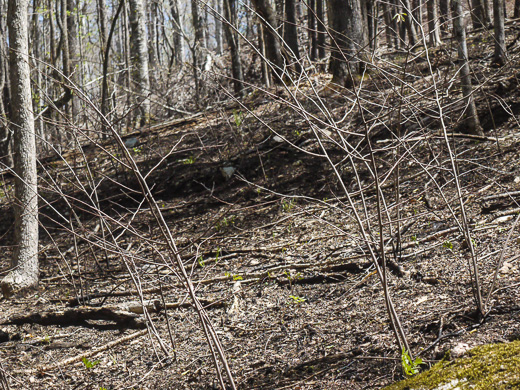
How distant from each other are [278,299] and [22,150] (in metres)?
3.38

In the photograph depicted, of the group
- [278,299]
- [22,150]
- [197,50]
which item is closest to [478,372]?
[278,299]

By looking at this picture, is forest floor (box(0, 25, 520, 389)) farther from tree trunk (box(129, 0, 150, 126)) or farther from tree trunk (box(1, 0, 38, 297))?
tree trunk (box(129, 0, 150, 126))

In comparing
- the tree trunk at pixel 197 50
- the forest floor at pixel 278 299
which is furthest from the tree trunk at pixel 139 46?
the forest floor at pixel 278 299

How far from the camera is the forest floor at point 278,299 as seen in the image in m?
2.70

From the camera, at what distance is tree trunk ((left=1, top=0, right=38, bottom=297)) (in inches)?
208

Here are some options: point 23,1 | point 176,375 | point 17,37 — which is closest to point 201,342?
point 176,375

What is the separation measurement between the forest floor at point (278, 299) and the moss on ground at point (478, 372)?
34cm

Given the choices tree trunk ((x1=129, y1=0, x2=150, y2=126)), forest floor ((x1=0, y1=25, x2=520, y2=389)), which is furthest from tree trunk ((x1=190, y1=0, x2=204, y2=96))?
forest floor ((x1=0, y1=25, x2=520, y2=389))

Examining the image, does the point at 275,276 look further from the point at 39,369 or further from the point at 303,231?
the point at 39,369

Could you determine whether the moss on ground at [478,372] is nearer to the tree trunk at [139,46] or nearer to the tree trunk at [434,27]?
the tree trunk at [434,27]

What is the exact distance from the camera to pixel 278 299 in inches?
160

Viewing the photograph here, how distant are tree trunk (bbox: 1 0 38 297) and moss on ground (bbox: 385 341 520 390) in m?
4.56

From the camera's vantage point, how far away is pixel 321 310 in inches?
143

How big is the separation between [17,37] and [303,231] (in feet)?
12.3
